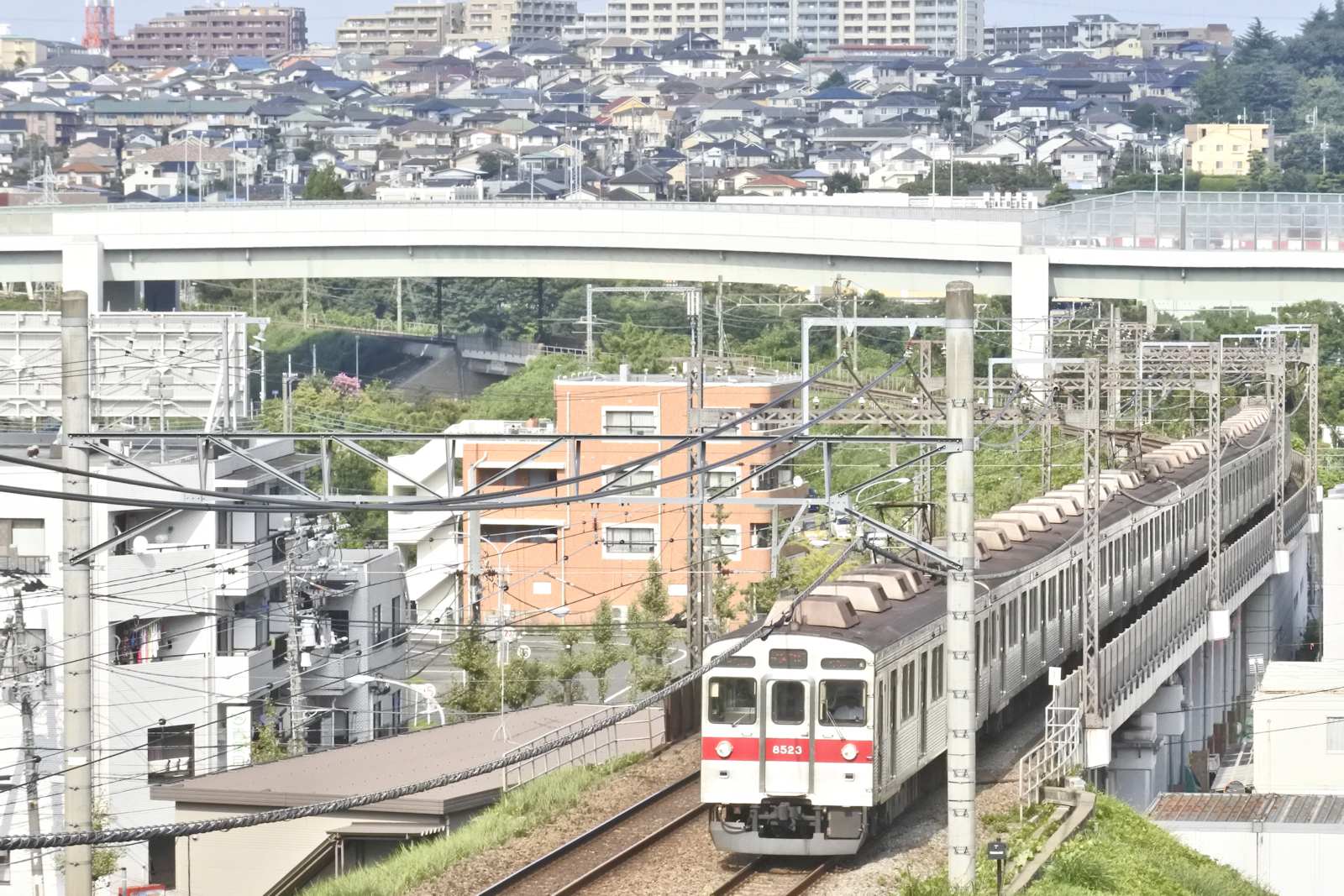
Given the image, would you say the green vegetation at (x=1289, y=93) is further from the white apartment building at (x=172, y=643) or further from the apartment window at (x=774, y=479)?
the white apartment building at (x=172, y=643)

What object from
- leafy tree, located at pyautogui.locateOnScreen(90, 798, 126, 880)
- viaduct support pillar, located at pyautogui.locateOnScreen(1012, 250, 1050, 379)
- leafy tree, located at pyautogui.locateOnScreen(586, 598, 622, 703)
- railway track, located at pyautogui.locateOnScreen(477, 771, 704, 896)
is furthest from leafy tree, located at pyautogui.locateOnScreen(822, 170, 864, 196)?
railway track, located at pyautogui.locateOnScreen(477, 771, 704, 896)

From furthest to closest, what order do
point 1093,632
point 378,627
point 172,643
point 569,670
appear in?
1. point 569,670
2. point 378,627
3. point 172,643
4. point 1093,632

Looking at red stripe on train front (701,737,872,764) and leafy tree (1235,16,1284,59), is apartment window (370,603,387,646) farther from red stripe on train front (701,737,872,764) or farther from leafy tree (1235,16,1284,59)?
leafy tree (1235,16,1284,59)

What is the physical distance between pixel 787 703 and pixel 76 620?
4748 mm

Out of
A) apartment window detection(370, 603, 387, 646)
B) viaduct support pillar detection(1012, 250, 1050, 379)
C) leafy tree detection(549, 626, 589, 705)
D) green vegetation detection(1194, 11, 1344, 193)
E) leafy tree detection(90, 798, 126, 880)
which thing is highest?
green vegetation detection(1194, 11, 1344, 193)

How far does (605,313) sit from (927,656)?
6002 centimetres

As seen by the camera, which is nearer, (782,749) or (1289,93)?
(782,749)

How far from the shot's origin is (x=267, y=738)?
2456 centimetres

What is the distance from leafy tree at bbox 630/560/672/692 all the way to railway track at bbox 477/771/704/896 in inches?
431

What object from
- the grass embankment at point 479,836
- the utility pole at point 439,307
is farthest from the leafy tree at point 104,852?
the utility pole at point 439,307

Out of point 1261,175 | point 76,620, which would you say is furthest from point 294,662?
point 1261,175

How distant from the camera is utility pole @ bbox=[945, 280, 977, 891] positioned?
45.0 feet

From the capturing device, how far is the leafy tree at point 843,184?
→ 5015 inches

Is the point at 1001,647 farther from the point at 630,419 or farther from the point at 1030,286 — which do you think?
the point at 1030,286
